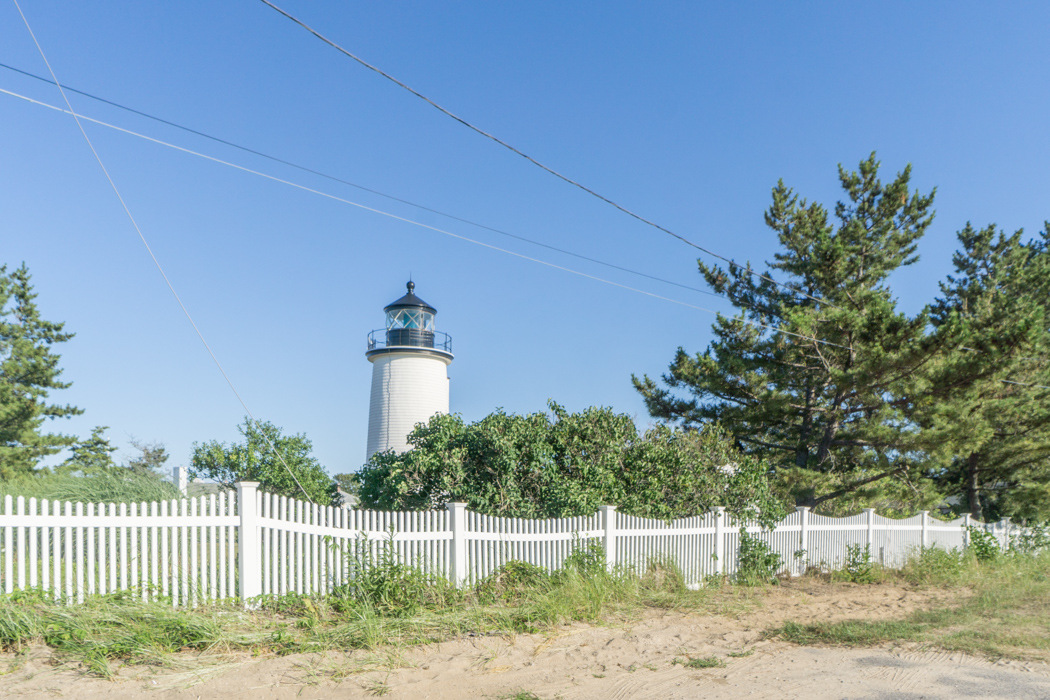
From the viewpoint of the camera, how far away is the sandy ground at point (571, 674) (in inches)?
200

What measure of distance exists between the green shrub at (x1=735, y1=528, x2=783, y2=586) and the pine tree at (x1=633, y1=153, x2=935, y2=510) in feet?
19.2

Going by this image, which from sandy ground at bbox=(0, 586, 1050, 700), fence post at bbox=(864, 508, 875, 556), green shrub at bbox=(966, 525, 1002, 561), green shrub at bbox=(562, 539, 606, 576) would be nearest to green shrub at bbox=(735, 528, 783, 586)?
green shrub at bbox=(562, 539, 606, 576)

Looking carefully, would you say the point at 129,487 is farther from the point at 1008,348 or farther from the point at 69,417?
the point at 69,417

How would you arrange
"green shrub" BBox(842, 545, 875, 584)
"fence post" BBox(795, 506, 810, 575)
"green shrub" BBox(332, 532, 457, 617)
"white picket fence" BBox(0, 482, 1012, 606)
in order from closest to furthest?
"white picket fence" BBox(0, 482, 1012, 606)
"green shrub" BBox(332, 532, 457, 617)
"green shrub" BBox(842, 545, 875, 584)
"fence post" BBox(795, 506, 810, 575)

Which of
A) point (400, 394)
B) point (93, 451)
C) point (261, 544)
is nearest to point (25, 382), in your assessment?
point (93, 451)

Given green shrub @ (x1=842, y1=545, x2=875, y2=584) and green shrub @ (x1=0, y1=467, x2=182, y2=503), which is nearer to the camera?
green shrub @ (x1=0, y1=467, x2=182, y2=503)

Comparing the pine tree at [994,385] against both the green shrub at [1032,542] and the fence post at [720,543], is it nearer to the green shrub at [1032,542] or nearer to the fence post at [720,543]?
the green shrub at [1032,542]

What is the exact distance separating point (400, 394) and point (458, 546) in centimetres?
1554

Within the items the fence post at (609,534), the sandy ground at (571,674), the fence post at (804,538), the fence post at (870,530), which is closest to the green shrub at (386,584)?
the sandy ground at (571,674)

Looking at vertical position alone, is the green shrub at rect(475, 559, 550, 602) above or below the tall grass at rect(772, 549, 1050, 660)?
above

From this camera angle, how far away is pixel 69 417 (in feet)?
88.0

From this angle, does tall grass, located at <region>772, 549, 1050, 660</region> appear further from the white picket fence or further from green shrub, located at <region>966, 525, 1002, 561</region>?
the white picket fence

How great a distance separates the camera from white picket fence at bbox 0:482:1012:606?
669cm

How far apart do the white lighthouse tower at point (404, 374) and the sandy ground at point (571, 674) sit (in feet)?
56.4
